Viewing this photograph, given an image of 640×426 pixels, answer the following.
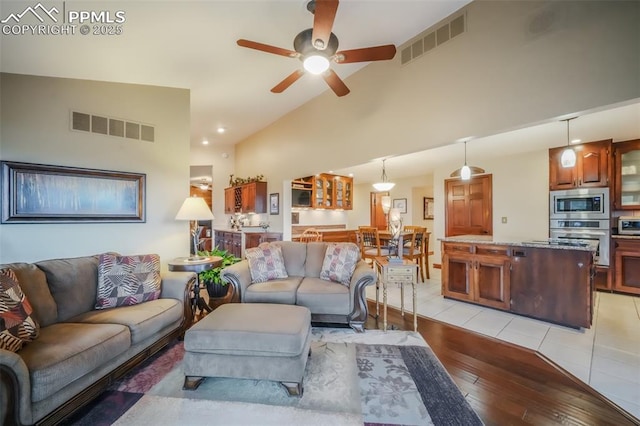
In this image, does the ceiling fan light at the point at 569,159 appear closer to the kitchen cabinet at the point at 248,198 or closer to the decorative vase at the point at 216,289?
the decorative vase at the point at 216,289

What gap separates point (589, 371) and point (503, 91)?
246 centimetres

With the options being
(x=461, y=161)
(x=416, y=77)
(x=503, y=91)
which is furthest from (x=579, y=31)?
(x=461, y=161)

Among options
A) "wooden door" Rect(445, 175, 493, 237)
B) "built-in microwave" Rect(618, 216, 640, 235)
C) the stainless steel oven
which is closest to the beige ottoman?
the stainless steel oven

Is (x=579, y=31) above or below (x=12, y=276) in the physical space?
above

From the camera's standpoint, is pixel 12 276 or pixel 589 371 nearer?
pixel 12 276

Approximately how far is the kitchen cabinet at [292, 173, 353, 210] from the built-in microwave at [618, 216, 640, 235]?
507cm

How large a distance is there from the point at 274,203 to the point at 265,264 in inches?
102

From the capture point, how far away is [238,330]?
180 centimetres

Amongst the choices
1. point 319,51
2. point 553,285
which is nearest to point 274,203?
point 319,51

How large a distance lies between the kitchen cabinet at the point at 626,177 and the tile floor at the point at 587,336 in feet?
4.79

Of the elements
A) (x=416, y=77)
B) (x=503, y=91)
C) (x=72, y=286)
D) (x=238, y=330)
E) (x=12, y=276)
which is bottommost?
(x=238, y=330)

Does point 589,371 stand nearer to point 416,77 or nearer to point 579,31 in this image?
point 579,31

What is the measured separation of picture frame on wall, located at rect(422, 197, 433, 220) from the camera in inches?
305

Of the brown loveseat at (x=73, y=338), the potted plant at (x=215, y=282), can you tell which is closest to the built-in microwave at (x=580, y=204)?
the potted plant at (x=215, y=282)
